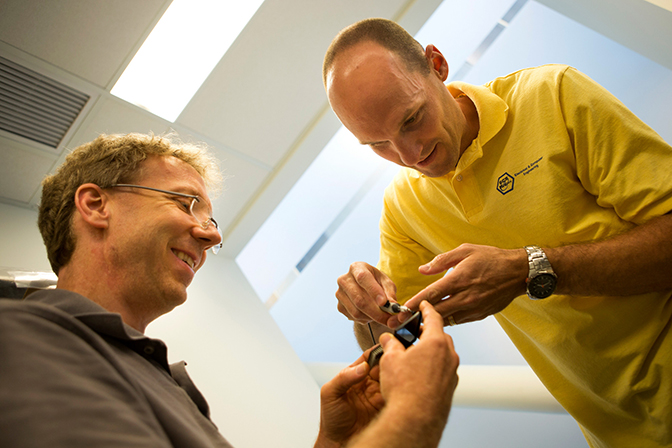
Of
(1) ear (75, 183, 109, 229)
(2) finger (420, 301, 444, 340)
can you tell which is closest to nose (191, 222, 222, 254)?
(1) ear (75, 183, 109, 229)

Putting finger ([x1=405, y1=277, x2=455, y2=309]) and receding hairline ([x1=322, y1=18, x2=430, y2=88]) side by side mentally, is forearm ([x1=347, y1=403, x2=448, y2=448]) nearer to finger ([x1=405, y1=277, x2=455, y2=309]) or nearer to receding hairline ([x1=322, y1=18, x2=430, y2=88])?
finger ([x1=405, y1=277, x2=455, y2=309])

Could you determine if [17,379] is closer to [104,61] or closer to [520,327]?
[520,327]

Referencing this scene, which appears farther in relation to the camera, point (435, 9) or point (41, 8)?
point (435, 9)

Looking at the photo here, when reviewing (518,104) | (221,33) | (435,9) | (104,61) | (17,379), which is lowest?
(104,61)

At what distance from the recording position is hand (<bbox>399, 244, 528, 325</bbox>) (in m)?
1.11

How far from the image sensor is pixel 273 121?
3051 mm

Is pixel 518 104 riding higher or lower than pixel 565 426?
higher

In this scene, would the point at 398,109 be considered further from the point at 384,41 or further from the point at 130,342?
the point at 130,342

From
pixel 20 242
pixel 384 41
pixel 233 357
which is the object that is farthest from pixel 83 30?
pixel 233 357

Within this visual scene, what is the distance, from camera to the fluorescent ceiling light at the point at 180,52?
260 centimetres

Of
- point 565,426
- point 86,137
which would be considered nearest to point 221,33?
point 86,137

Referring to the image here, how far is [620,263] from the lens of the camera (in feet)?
3.77

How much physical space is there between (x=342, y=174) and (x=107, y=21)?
1849 mm

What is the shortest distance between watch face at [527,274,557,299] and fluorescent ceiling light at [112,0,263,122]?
2.34 m
